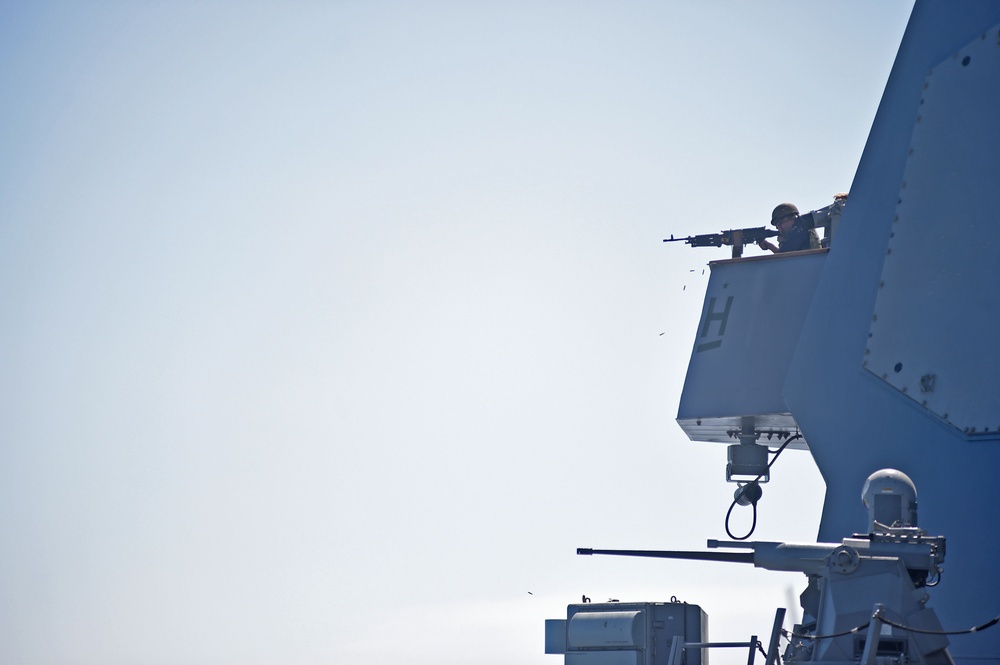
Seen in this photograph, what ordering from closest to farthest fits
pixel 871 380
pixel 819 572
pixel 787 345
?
1. pixel 819 572
2. pixel 871 380
3. pixel 787 345

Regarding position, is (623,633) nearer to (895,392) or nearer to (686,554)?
(686,554)

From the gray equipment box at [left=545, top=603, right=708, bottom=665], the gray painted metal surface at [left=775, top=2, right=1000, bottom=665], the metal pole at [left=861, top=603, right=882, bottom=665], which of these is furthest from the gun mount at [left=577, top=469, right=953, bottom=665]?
the gray equipment box at [left=545, top=603, right=708, bottom=665]

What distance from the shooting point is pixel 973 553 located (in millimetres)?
7484

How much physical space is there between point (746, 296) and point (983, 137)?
115 inches

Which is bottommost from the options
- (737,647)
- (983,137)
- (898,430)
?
(737,647)

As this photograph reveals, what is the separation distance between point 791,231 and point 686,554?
368 centimetres

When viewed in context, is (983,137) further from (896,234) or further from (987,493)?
(987,493)

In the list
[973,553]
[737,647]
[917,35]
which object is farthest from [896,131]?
[737,647]

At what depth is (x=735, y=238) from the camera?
1156cm

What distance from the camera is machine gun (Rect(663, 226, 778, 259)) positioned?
37.3 ft

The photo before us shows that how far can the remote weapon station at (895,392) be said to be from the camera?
22.2ft

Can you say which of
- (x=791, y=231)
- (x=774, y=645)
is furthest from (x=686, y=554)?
(x=791, y=231)

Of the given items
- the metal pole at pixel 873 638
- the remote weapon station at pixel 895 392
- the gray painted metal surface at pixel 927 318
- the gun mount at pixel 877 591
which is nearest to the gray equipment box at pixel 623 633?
the remote weapon station at pixel 895 392

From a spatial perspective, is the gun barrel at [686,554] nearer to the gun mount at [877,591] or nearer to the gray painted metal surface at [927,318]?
the gun mount at [877,591]
